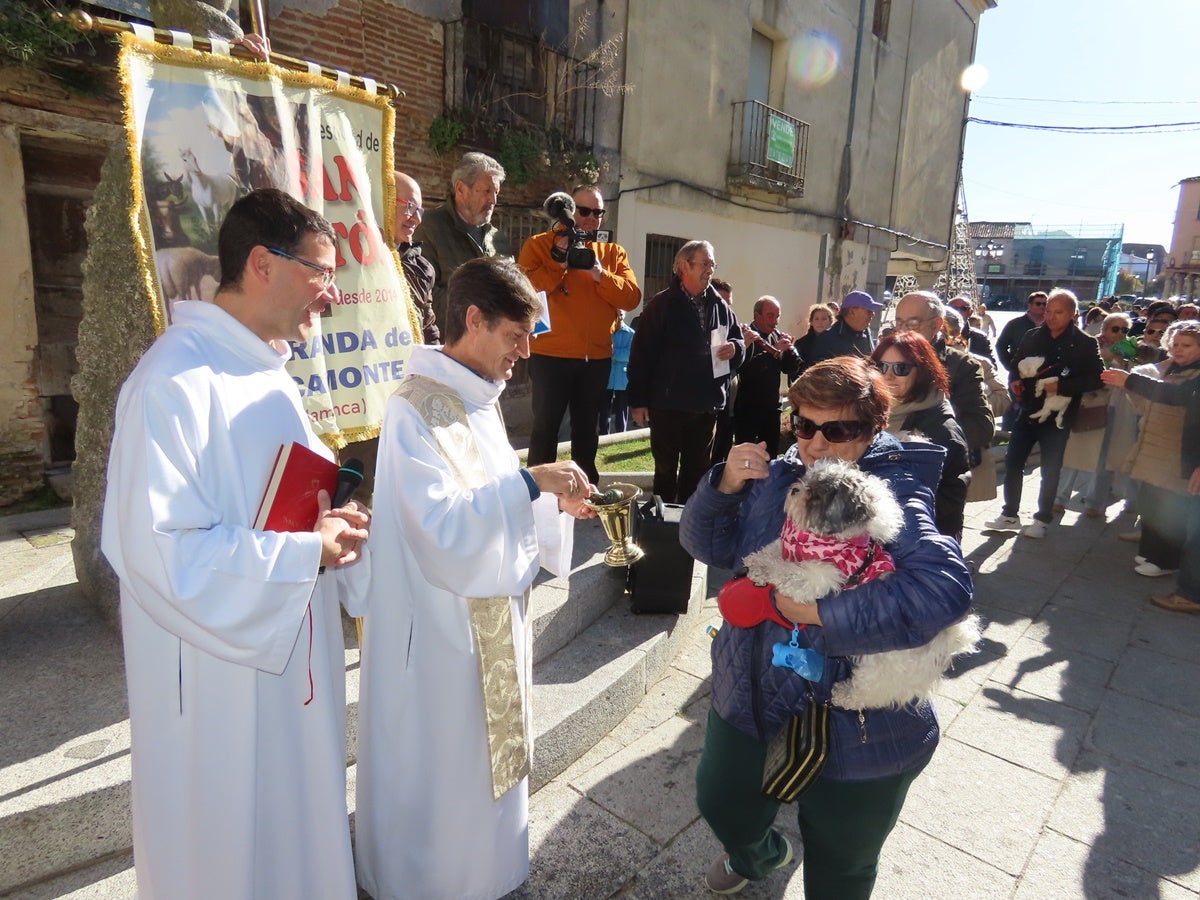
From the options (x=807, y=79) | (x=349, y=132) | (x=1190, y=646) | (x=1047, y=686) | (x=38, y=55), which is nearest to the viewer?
(x=349, y=132)

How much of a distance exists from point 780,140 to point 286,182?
38.9ft

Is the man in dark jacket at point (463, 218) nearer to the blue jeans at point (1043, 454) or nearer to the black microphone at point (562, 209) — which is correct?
the black microphone at point (562, 209)

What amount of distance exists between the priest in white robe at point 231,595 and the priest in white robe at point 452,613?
0.19 meters

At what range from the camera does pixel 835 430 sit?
1.96 m

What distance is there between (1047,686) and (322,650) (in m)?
3.91

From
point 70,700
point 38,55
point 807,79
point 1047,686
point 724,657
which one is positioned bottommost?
point 1047,686

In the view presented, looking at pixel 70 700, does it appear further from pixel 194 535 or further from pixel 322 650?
pixel 194 535

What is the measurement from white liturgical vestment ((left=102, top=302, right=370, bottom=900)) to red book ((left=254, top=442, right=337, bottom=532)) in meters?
0.05

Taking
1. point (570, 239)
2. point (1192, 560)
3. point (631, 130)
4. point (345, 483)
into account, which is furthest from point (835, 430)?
point (631, 130)

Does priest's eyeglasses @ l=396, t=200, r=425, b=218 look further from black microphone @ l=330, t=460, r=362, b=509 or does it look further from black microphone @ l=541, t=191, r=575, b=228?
black microphone @ l=330, t=460, r=362, b=509

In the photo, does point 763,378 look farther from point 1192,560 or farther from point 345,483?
point 345,483

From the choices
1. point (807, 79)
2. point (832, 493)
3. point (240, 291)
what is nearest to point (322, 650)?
point (240, 291)

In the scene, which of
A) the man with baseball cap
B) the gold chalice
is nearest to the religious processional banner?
the gold chalice

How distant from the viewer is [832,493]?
1770 mm
